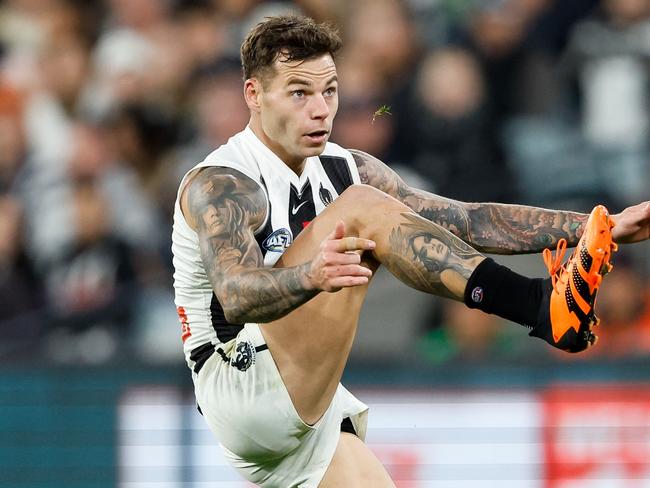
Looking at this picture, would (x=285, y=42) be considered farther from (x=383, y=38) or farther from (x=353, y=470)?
(x=383, y=38)

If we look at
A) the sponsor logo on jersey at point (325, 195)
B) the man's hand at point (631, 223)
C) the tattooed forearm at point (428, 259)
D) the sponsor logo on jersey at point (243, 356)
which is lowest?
the sponsor logo on jersey at point (243, 356)

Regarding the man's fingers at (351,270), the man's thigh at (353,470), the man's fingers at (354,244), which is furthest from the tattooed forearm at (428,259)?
A: the man's thigh at (353,470)

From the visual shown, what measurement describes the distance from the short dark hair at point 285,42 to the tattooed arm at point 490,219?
66 centimetres

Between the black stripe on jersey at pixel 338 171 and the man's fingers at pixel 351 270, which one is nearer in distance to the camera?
the man's fingers at pixel 351 270

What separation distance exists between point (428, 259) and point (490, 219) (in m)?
0.91

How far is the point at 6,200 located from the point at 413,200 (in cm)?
448

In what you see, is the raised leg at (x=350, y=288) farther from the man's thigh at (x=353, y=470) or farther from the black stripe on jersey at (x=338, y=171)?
the black stripe on jersey at (x=338, y=171)

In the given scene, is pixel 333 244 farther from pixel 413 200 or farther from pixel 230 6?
pixel 230 6

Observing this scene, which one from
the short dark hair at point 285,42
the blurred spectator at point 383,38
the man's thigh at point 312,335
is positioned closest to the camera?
the man's thigh at point 312,335

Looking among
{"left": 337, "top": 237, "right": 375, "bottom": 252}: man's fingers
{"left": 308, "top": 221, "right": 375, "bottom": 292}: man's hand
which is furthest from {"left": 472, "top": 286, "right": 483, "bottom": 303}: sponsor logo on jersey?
{"left": 308, "top": 221, "right": 375, "bottom": 292}: man's hand

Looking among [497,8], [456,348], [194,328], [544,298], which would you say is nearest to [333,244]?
[544,298]

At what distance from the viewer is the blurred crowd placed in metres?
8.34

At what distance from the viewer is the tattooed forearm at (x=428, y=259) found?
15.0ft

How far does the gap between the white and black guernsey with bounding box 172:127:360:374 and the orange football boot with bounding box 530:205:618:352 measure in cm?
105
